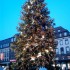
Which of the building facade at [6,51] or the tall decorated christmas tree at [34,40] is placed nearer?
the tall decorated christmas tree at [34,40]

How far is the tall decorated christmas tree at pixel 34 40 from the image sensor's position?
22.3 m

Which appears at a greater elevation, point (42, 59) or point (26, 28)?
point (26, 28)

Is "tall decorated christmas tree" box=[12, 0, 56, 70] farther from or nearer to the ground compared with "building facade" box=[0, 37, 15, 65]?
nearer to the ground

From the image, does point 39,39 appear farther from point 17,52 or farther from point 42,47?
point 17,52

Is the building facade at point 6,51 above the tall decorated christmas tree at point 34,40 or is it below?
above

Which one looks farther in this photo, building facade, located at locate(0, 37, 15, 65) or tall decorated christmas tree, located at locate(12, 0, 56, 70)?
building facade, located at locate(0, 37, 15, 65)

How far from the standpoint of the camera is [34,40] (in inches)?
892

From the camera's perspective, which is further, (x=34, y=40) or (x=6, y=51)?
(x=6, y=51)

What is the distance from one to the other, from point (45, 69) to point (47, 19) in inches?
217

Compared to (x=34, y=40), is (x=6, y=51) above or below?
above

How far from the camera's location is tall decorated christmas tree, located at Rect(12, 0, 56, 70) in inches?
878

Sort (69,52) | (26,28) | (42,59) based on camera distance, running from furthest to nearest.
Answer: (69,52)
(26,28)
(42,59)

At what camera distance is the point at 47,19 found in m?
24.1

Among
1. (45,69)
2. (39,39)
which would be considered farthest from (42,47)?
(45,69)
